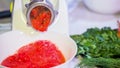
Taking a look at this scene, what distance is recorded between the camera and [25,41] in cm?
64

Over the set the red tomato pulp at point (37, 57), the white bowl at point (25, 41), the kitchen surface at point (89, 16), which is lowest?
the red tomato pulp at point (37, 57)

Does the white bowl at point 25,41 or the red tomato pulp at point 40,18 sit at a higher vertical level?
the red tomato pulp at point 40,18

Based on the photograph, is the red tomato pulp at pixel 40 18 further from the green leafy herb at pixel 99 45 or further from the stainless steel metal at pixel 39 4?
the green leafy herb at pixel 99 45

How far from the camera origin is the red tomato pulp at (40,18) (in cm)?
61

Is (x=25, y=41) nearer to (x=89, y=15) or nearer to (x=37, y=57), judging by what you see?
(x=37, y=57)

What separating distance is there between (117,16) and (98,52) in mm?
247

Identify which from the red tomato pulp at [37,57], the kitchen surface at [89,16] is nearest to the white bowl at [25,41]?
the red tomato pulp at [37,57]

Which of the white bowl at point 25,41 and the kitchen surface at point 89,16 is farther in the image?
the kitchen surface at point 89,16

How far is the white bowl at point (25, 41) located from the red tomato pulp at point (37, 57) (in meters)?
0.01

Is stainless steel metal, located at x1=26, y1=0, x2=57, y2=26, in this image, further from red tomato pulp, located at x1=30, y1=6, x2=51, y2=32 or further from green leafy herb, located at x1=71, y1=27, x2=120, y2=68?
green leafy herb, located at x1=71, y1=27, x2=120, y2=68

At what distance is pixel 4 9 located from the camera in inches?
38.5

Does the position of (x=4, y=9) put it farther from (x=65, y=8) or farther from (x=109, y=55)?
(x=109, y=55)

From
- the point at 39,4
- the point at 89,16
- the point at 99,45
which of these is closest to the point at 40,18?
the point at 39,4

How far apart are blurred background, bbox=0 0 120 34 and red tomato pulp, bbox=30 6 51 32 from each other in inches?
7.2
